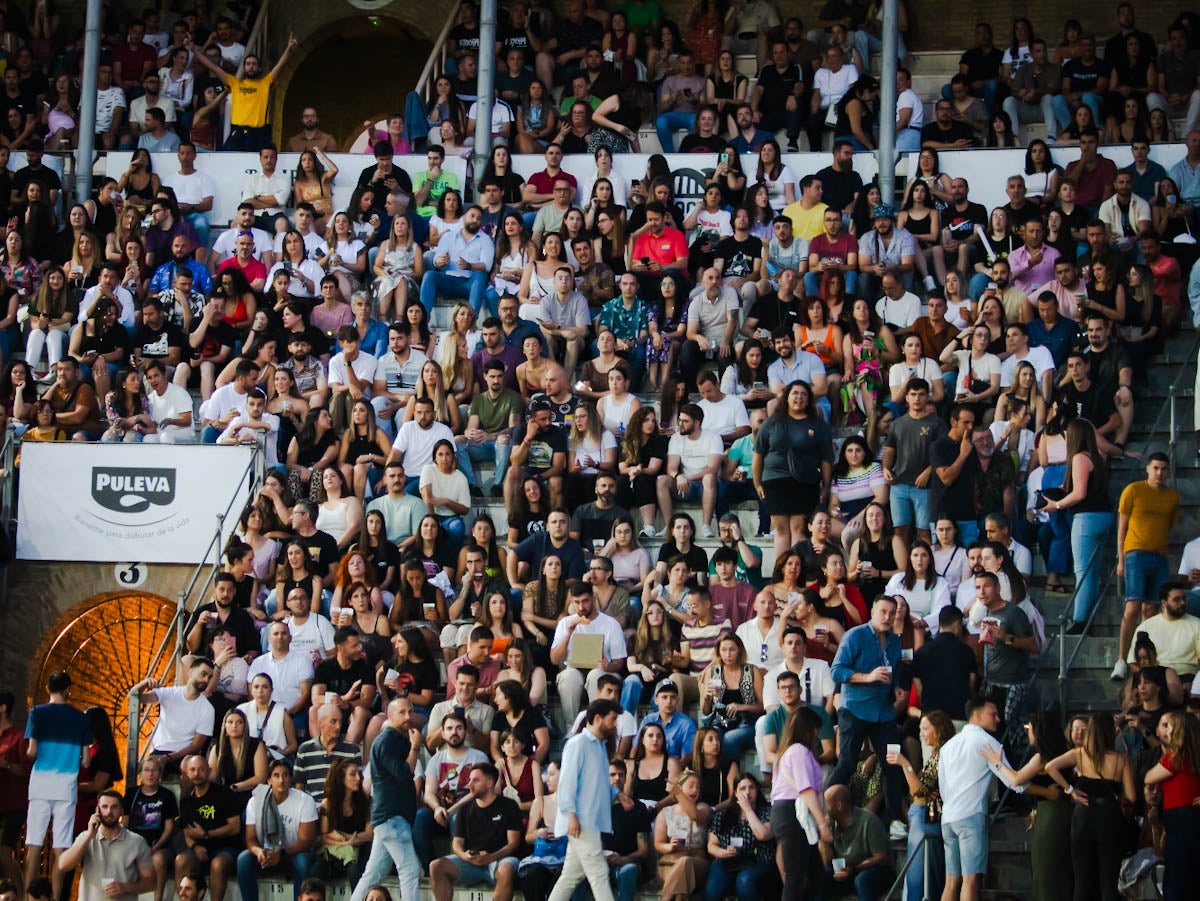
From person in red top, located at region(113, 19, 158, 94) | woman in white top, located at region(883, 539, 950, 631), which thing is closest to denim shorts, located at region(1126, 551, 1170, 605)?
woman in white top, located at region(883, 539, 950, 631)

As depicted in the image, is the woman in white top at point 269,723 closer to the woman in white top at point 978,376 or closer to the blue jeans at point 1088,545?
the blue jeans at point 1088,545

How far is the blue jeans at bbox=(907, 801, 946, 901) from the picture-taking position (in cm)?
1262

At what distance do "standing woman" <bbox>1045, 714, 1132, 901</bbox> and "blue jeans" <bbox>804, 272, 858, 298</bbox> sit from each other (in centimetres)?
635

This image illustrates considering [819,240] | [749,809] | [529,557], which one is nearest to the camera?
[749,809]

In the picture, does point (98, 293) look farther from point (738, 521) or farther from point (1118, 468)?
point (1118, 468)

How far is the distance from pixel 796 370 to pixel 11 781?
22.2 ft

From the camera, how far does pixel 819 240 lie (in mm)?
18359

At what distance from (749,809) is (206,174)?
33.8 ft

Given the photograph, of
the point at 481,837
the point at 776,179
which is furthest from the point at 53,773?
the point at 776,179

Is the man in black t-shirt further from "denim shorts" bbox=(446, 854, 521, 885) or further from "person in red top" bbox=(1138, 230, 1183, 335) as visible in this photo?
"person in red top" bbox=(1138, 230, 1183, 335)

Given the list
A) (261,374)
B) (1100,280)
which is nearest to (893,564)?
(1100,280)

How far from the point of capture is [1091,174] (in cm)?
1888

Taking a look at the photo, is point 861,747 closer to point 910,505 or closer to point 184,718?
point 910,505

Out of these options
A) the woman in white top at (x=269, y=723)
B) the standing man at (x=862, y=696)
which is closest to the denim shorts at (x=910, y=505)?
the standing man at (x=862, y=696)
